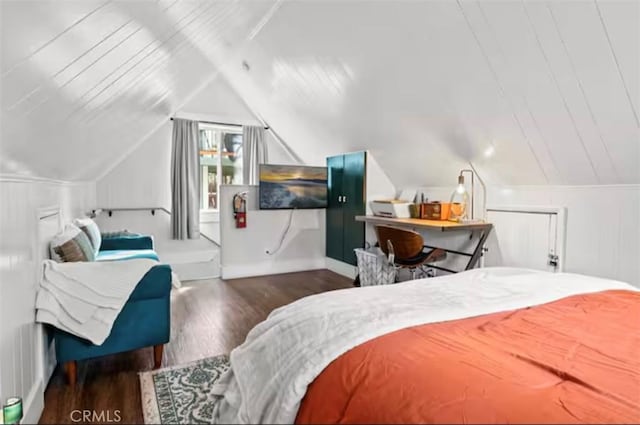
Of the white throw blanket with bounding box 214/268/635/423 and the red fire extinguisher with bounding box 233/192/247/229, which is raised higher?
the red fire extinguisher with bounding box 233/192/247/229

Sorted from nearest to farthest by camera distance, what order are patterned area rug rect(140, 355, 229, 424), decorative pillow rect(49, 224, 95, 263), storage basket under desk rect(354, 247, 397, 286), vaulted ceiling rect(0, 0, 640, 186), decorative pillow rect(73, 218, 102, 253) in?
1. vaulted ceiling rect(0, 0, 640, 186)
2. patterned area rug rect(140, 355, 229, 424)
3. decorative pillow rect(49, 224, 95, 263)
4. decorative pillow rect(73, 218, 102, 253)
5. storage basket under desk rect(354, 247, 397, 286)

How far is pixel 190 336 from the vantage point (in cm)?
256

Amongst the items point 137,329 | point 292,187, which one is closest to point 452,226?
point 292,187

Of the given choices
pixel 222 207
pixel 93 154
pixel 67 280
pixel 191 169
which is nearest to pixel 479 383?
pixel 67 280

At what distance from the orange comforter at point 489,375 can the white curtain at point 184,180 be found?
4087 mm

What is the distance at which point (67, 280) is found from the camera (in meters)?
1.81

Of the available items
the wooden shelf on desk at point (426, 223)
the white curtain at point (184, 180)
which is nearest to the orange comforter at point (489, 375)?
the wooden shelf on desk at point (426, 223)

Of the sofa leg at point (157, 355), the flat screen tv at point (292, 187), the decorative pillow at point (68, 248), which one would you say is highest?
the flat screen tv at point (292, 187)

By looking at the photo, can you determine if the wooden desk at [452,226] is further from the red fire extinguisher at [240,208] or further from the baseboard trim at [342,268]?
the red fire extinguisher at [240,208]

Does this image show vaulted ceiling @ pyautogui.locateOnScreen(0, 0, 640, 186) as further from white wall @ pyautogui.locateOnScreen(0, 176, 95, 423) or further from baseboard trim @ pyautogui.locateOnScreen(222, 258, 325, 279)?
baseboard trim @ pyautogui.locateOnScreen(222, 258, 325, 279)

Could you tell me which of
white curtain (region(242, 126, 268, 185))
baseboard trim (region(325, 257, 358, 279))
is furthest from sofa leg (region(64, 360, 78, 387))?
white curtain (region(242, 126, 268, 185))

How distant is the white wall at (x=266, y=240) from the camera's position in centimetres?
440

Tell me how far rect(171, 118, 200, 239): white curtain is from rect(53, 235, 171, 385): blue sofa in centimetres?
273

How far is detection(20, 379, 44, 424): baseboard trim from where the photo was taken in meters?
1.30
